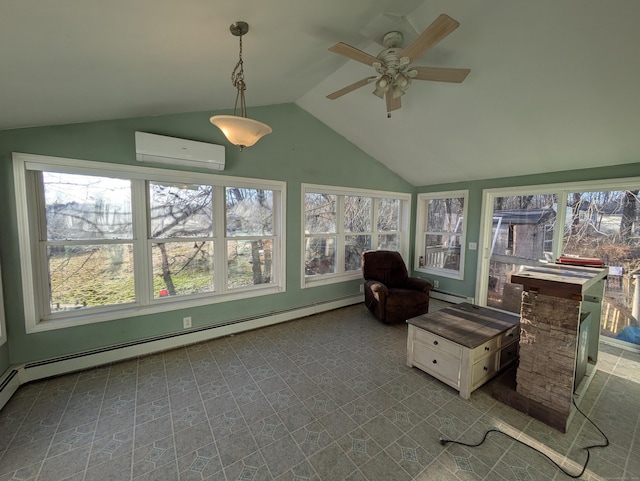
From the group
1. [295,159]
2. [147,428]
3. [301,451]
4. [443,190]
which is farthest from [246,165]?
[443,190]

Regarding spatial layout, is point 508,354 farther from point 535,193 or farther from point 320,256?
point 320,256

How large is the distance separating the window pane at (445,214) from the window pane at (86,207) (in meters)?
4.80

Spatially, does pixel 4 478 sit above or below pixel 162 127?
below

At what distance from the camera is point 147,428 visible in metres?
1.76

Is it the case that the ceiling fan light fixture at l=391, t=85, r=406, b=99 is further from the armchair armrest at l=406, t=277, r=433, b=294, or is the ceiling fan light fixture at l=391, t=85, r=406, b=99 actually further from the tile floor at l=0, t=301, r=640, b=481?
the armchair armrest at l=406, t=277, r=433, b=294

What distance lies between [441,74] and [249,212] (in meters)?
2.52

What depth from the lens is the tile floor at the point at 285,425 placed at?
4.85ft

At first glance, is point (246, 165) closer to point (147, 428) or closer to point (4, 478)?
point (147, 428)

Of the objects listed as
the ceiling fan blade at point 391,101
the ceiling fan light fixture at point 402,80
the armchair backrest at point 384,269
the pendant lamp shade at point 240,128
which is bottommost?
the armchair backrest at point 384,269

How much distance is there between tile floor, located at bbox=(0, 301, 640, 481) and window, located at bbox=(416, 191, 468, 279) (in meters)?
2.23

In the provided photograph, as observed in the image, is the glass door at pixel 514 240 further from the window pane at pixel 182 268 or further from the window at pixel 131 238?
the window pane at pixel 182 268

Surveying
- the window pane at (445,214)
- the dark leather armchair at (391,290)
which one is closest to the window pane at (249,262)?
the dark leather armchair at (391,290)

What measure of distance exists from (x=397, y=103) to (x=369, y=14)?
2.21 feet

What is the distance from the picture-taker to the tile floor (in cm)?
148
